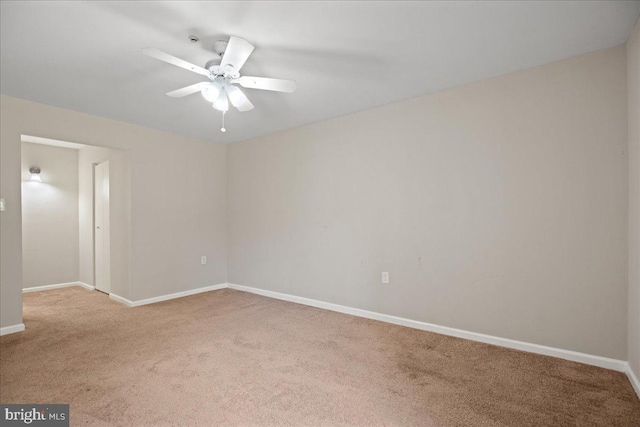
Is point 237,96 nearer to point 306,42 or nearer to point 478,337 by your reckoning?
point 306,42

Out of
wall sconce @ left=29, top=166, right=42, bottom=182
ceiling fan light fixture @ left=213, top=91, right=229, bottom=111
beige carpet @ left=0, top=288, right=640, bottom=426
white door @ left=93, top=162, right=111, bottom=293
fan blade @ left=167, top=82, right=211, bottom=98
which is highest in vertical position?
fan blade @ left=167, top=82, right=211, bottom=98

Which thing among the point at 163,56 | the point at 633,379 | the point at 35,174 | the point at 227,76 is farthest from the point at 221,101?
the point at 35,174

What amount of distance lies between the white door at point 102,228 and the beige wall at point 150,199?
515 millimetres

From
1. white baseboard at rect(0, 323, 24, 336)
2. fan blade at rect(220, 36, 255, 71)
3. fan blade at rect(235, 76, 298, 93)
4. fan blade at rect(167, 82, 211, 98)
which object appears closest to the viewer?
fan blade at rect(220, 36, 255, 71)

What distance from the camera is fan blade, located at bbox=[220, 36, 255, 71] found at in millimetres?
1903

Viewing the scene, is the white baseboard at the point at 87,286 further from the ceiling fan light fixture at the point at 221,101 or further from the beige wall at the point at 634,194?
the beige wall at the point at 634,194

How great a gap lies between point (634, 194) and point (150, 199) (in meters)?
4.92

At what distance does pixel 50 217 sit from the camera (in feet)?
16.6

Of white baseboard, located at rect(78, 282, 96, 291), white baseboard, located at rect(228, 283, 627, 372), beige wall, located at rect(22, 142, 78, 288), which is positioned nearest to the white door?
white baseboard, located at rect(78, 282, 96, 291)

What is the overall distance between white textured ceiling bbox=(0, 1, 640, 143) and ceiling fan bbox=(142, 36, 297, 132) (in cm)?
13

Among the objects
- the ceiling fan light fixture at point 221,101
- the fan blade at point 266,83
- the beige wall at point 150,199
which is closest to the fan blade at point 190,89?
the ceiling fan light fixture at point 221,101

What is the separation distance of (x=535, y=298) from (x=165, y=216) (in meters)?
4.43

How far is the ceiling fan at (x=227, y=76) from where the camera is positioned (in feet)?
6.34

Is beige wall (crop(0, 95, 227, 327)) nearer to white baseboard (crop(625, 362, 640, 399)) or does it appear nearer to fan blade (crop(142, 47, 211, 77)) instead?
fan blade (crop(142, 47, 211, 77))
